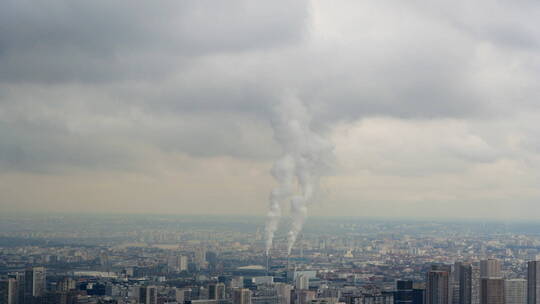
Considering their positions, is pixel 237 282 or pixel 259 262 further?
pixel 259 262

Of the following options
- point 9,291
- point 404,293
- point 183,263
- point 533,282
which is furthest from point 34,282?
point 533,282

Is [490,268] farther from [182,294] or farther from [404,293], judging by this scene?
[182,294]

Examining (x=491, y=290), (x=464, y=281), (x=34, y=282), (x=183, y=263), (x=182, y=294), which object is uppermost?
(x=183, y=263)

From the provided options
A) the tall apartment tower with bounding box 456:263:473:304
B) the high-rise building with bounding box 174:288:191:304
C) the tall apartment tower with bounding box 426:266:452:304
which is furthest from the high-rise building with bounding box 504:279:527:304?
the high-rise building with bounding box 174:288:191:304

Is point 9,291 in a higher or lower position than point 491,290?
higher

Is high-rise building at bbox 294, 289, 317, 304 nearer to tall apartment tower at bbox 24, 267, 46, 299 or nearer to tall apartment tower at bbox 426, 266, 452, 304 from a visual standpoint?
tall apartment tower at bbox 426, 266, 452, 304
